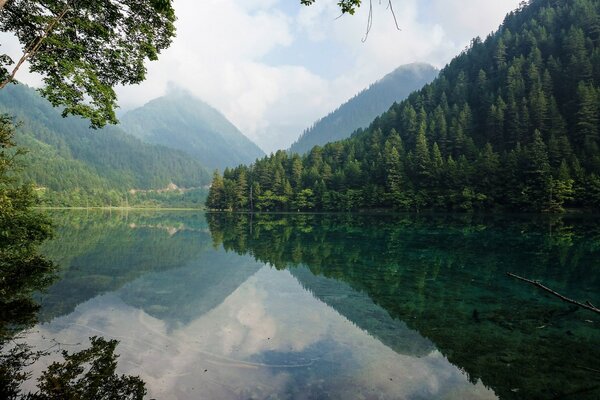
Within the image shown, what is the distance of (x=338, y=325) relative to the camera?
1095 centimetres

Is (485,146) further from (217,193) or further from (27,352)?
(27,352)

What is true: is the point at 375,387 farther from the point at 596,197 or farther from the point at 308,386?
the point at 596,197

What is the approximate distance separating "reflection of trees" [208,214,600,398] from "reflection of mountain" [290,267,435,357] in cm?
41

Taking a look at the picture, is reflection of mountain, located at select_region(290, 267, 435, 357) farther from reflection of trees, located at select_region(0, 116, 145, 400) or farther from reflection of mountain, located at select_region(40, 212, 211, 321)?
reflection of mountain, located at select_region(40, 212, 211, 321)

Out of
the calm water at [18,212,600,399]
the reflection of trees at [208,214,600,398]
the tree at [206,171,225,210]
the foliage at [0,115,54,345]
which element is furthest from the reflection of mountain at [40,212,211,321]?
the tree at [206,171,225,210]

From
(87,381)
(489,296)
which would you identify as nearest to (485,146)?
(489,296)

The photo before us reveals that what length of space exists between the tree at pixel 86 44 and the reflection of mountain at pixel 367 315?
11357 mm

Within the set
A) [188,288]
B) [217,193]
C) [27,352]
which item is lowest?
[188,288]

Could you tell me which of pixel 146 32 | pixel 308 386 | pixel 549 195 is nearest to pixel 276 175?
pixel 549 195

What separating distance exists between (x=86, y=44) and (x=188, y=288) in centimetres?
1084

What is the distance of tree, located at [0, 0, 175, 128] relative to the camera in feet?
38.9

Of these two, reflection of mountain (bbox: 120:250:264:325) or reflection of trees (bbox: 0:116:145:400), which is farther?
reflection of mountain (bbox: 120:250:264:325)

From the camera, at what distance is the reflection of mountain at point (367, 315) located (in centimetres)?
930

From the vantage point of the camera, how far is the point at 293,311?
12.5 meters
